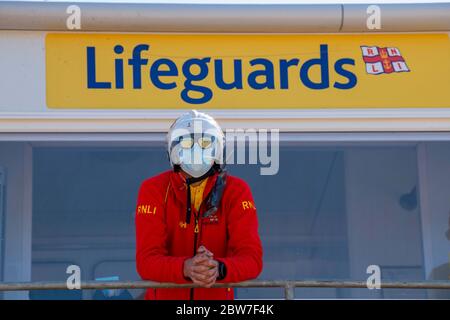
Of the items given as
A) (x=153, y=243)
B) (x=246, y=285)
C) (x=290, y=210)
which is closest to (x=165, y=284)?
(x=153, y=243)

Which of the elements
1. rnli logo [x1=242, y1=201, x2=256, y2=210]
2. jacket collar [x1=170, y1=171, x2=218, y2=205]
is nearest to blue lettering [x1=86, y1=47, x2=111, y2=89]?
jacket collar [x1=170, y1=171, x2=218, y2=205]

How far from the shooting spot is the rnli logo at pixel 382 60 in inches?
211

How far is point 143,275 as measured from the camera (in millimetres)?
3750

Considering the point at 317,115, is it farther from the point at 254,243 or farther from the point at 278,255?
the point at 254,243

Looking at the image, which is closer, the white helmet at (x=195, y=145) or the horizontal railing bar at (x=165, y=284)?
the horizontal railing bar at (x=165, y=284)

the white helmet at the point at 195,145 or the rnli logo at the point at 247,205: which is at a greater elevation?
the white helmet at the point at 195,145

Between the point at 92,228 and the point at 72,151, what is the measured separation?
19.5 inches

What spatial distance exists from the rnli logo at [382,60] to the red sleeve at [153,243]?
196cm

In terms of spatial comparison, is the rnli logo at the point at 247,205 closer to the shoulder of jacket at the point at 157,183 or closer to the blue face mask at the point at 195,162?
the blue face mask at the point at 195,162

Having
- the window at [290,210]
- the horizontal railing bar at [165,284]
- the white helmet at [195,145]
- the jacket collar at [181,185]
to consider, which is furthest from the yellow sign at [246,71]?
the horizontal railing bar at [165,284]

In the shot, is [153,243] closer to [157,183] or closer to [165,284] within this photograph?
[165,284]

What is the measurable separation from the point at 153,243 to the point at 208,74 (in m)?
1.77

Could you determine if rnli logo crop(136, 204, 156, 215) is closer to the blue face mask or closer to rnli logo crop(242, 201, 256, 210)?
the blue face mask

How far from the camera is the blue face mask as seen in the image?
3871 millimetres
